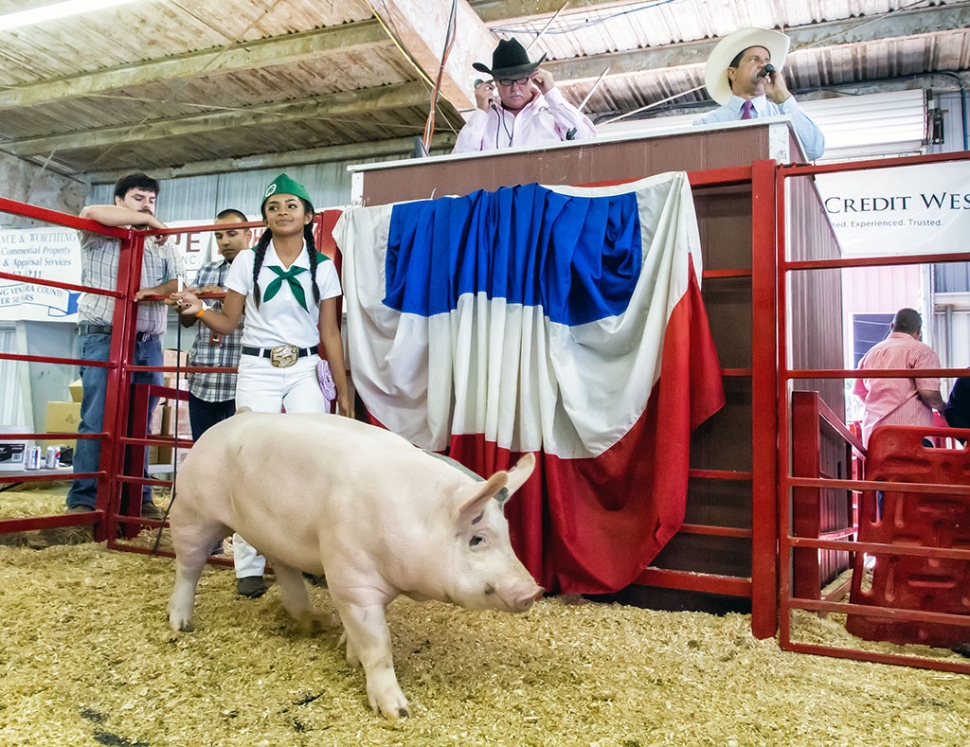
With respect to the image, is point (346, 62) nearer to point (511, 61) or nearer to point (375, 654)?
point (511, 61)

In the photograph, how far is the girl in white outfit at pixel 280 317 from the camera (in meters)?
3.44

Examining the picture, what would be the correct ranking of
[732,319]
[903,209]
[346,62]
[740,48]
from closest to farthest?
[732,319], [740,48], [903,209], [346,62]

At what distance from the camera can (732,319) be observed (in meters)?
3.35

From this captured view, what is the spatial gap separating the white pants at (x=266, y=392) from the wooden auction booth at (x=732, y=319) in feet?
4.43

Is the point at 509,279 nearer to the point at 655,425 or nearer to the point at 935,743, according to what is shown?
the point at 655,425

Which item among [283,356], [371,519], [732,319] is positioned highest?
[732,319]

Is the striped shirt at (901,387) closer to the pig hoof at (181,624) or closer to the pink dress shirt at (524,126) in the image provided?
the pink dress shirt at (524,126)

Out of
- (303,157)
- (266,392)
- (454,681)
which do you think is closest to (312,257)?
(266,392)

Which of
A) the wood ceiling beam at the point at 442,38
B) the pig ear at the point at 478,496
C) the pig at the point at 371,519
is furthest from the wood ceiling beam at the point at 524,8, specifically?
the pig ear at the point at 478,496

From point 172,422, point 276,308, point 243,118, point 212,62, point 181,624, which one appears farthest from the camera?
point 243,118

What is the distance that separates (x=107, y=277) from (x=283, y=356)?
5.85 ft

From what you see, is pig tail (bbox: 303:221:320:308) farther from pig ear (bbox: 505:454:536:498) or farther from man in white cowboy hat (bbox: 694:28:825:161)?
man in white cowboy hat (bbox: 694:28:825:161)

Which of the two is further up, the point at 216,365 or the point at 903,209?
the point at 903,209

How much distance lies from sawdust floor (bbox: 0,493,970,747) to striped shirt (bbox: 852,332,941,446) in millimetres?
2953
